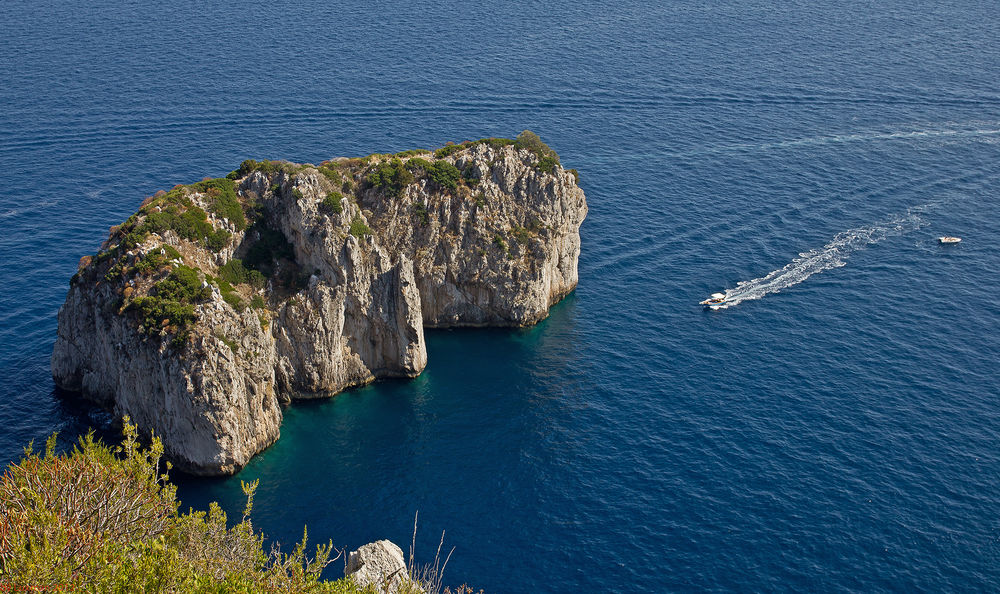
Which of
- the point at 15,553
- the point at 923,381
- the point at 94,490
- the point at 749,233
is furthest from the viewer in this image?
the point at 749,233

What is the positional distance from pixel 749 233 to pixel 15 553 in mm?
109663

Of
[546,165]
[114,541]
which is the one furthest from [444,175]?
[114,541]

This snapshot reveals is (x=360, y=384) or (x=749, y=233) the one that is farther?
(x=749, y=233)

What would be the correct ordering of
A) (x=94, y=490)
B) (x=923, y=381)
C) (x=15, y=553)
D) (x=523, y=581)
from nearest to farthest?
(x=15, y=553)
(x=94, y=490)
(x=523, y=581)
(x=923, y=381)

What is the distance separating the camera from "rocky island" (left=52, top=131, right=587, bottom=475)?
78125mm

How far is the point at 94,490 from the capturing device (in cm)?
4075

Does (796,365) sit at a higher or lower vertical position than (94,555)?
lower

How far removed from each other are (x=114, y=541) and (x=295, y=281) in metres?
54.2

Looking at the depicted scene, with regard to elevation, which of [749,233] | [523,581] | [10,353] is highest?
[749,233]

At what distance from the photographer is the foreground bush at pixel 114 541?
111 feet

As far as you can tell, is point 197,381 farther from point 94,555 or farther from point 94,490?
point 94,555

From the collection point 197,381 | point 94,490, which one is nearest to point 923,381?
point 197,381

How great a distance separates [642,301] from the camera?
359ft

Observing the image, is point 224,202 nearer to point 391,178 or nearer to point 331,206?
point 331,206
